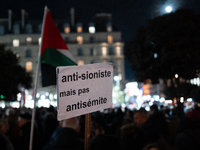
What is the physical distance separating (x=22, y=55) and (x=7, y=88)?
103 feet

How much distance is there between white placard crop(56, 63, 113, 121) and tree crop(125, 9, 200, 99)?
13.7m

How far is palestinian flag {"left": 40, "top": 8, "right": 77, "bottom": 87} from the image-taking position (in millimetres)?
5988

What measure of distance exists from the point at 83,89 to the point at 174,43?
14.3 m

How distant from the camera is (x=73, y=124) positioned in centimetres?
461

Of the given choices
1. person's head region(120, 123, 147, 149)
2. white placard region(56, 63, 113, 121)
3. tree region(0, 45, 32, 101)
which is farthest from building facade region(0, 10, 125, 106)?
white placard region(56, 63, 113, 121)

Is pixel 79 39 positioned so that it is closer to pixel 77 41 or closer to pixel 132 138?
pixel 77 41

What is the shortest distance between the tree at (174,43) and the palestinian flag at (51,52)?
35.9ft

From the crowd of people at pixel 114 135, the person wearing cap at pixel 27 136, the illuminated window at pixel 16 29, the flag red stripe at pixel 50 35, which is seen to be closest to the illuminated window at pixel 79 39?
the illuminated window at pixel 16 29

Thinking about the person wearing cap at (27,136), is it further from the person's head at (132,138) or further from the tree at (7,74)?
the tree at (7,74)

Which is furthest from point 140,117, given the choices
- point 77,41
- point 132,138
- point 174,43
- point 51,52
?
point 77,41

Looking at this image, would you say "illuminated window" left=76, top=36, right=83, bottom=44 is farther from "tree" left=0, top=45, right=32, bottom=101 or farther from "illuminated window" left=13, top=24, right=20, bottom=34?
"tree" left=0, top=45, right=32, bottom=101

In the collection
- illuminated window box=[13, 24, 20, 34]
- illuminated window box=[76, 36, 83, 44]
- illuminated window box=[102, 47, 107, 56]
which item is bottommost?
illuminated window box=[102, 47, 107, 56]

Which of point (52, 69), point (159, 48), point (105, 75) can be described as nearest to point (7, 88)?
point (159, 48)

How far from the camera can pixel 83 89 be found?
3.24 metres
